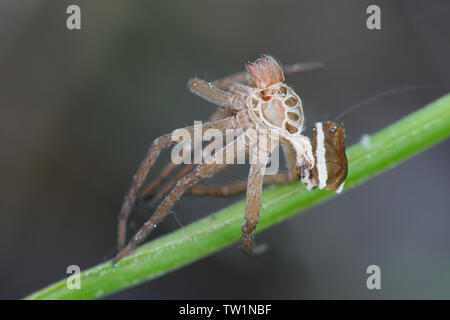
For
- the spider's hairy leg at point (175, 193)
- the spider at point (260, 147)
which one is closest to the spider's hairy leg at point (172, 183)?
the spider at point (260, 147)

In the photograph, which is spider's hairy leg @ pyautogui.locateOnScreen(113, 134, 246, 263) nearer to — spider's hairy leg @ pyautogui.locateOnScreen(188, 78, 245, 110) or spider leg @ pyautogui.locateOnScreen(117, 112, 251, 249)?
spider leg @ pyautogui.locateOnScreen(117, 112, 251, 249)

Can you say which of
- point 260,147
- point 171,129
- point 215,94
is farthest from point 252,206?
point 171,129

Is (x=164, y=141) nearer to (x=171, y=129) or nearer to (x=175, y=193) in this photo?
(x=175, y=193)

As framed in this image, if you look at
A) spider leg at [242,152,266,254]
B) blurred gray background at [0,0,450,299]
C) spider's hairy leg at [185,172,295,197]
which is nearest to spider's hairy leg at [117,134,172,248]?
spider's hairy leg at [185,172,295,197]

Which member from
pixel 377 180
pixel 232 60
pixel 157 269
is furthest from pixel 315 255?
pixel 157 269

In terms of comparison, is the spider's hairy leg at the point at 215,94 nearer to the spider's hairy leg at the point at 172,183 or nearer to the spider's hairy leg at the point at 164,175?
the spider's hairy leg at the point at 164,175

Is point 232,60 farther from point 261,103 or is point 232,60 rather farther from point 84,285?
point 84,285

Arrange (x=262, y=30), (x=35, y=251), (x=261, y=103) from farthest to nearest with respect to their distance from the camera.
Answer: (x=262, y=30)
(x=35, y=251)
(x=261, y=103)
